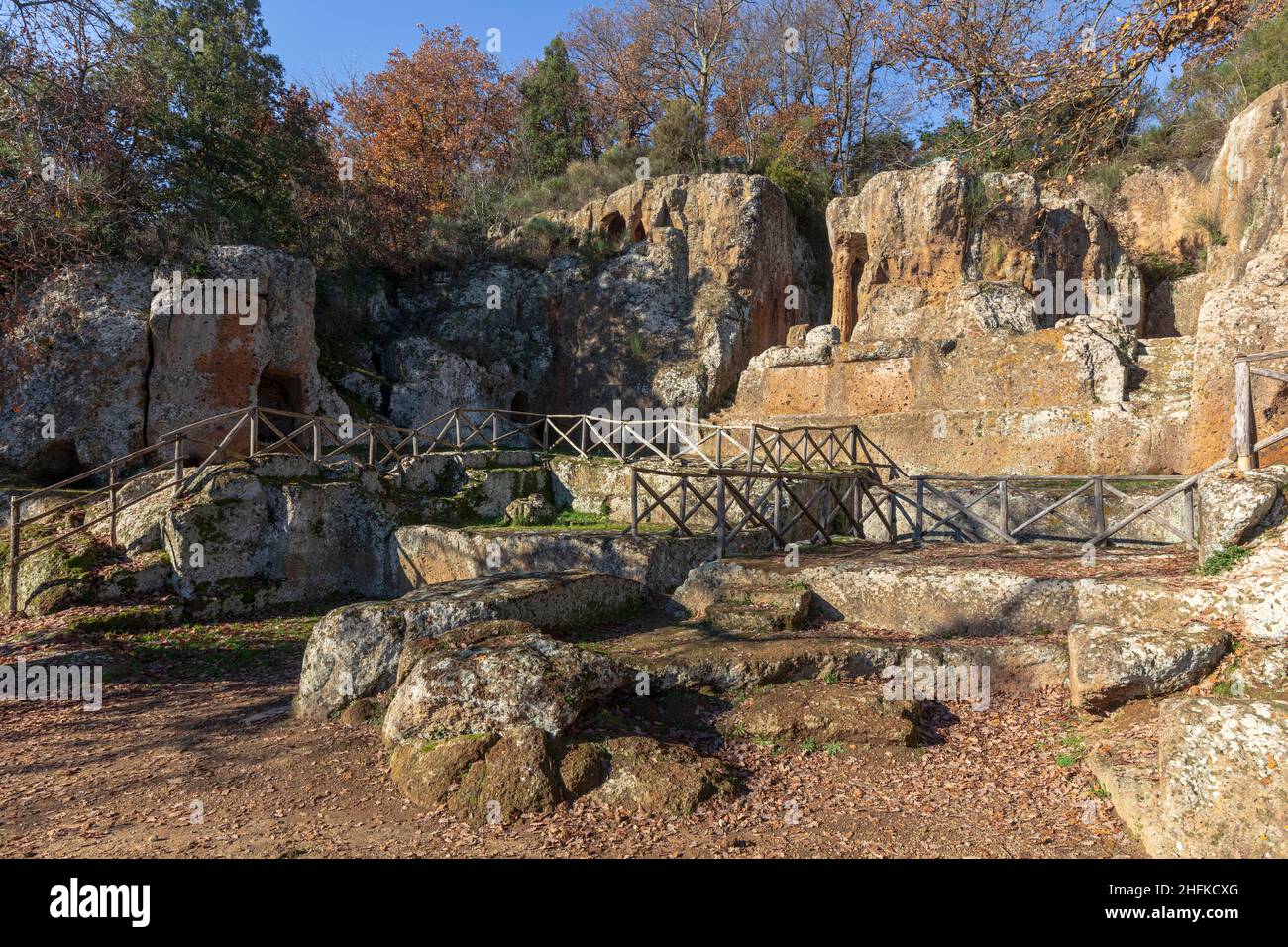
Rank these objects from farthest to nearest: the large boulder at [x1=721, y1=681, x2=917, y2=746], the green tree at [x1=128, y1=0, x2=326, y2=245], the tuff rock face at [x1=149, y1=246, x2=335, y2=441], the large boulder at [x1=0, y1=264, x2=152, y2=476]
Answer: the green tree at [x1=128, y1=0, x2=326, y2=245]
the tuff rock face at [x1=149, y1=246, x2=335, y2=441]
the large boulder at [x1=0, y1=264, x2=152, y2=476]
the large boulder at [x1=721, y1=681, x2=917, y2=746]

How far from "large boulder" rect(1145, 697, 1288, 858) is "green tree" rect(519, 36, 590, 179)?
3125 cm

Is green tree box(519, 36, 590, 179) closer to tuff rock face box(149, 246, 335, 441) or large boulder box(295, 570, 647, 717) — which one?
tuff rock face box(149, 246, 335, 441)

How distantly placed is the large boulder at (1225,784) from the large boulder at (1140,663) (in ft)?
3.96

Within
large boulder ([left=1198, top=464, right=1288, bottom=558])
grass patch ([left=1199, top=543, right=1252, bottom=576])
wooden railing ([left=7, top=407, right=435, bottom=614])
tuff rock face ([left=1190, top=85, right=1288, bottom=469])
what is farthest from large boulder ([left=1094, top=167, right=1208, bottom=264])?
wooden railing ([left=7, top=407, right=435, bottom=614])

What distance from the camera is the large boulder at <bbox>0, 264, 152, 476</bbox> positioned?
13961 millimetres

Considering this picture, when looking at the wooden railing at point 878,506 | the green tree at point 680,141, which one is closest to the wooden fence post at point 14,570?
the wooden railing at point 878,506

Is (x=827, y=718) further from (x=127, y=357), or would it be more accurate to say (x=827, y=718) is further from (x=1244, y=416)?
(x=127, y=357)

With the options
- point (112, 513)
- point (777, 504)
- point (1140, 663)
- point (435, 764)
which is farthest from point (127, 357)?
point (1140, 663)

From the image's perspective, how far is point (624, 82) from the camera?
3306 centimetres

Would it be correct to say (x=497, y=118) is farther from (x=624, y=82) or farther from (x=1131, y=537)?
(x=1131, y=537)

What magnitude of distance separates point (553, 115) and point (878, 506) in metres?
26.7

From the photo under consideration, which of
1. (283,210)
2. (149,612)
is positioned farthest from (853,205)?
(149,612)

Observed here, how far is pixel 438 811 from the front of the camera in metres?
4.85

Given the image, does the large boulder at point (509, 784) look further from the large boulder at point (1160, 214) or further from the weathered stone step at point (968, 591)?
the large boulder at point (1160, 214)
